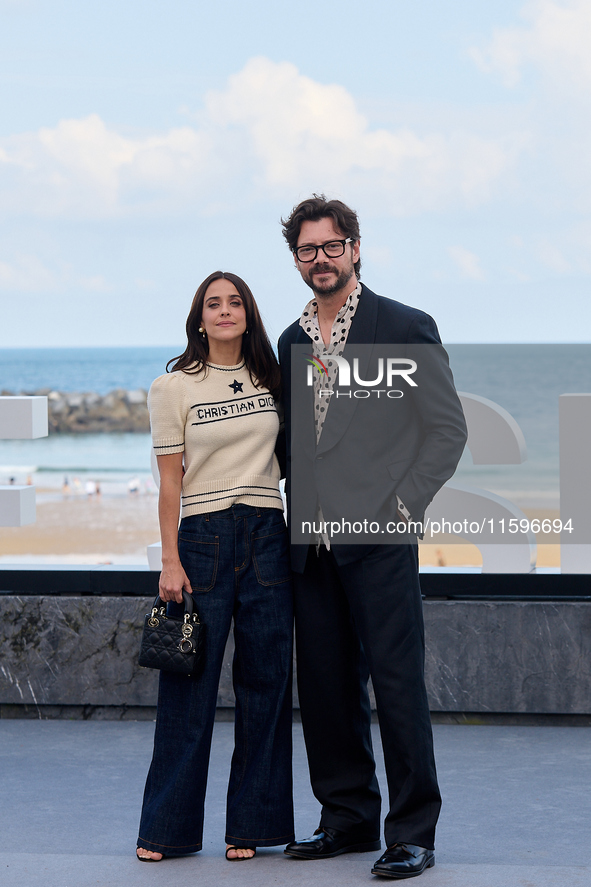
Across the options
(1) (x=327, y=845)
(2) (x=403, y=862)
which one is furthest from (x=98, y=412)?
(2) (x=403, y=862)

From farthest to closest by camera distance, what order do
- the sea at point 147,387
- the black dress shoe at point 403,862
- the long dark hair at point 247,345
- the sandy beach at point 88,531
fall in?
the sea at point 147,387, the sandy beach at point 88,531, the long dark hair at point 247,345, the black dress shoe at point 403,862

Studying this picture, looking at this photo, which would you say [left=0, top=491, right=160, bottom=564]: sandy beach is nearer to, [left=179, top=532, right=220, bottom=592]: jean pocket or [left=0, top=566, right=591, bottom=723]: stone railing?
[left=0, top=566, right=591, bottom=723]: stone railing

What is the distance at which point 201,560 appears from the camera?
2.56 m

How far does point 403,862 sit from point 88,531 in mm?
13331

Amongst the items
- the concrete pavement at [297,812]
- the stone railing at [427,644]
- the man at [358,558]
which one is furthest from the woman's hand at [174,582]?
the stone railing at [427,644]

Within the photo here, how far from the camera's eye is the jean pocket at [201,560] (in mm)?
2557

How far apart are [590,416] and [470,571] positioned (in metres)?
0.80

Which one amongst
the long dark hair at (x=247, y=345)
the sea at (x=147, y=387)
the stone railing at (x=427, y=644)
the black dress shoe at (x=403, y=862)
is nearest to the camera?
the black dress shoe at (x=403, y=862)

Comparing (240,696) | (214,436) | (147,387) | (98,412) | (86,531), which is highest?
(147,387)

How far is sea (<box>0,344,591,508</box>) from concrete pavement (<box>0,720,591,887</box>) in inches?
556

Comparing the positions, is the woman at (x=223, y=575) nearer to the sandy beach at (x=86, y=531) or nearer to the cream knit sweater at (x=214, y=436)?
the cream knit sweater at (x=214, y=436)

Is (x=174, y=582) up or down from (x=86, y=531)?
up

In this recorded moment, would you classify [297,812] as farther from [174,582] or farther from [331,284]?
[331,284]

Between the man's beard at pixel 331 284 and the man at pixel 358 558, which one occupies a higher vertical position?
the man's beard at pixel 331 284
